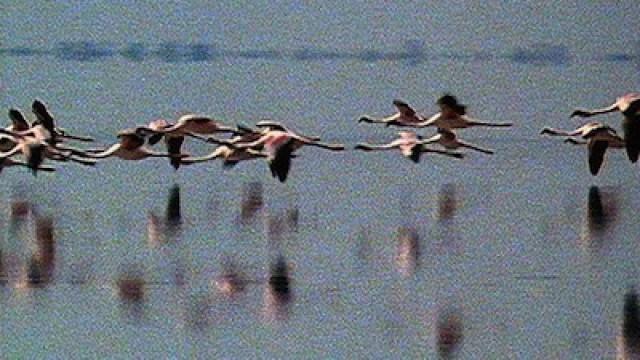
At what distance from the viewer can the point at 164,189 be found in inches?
622

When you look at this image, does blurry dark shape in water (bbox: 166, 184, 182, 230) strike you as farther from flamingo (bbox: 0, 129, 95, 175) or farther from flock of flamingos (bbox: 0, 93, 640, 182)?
flamingo (bbox: 0, 129, 95, 175)

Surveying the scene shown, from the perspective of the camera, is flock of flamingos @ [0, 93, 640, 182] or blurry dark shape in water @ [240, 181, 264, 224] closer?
blurry dark shape in water @ [240, 181, 264, 224]

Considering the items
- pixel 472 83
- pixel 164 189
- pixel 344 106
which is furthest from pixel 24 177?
pixel 472 83

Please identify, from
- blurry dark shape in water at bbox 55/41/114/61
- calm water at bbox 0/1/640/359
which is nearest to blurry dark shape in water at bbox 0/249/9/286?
calm water at bbox 0/1/640/359

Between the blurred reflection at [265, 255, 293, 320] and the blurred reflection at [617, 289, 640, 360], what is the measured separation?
4.16ft

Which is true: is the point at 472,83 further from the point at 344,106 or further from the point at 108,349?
the point at 108,349

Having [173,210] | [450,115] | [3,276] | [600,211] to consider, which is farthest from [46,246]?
[450,115]

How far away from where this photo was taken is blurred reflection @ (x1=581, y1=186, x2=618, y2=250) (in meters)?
12.8

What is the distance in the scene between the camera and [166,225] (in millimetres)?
13312

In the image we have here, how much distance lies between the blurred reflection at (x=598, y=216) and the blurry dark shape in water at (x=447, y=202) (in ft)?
2.30

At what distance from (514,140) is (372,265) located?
10.9 metres

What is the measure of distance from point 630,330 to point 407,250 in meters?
2.49

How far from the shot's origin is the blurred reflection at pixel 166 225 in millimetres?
12688

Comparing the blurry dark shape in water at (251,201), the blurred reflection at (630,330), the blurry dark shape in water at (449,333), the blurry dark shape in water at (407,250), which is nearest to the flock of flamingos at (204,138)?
the blurry dark shape in water at (251,201)
